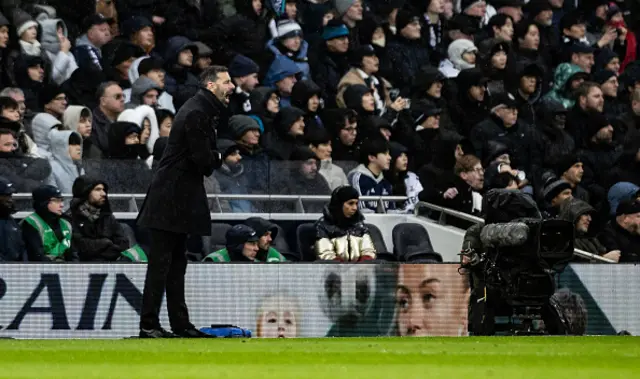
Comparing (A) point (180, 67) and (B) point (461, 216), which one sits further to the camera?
(A) point (180, 67)

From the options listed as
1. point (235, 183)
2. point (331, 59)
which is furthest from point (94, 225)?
point (331, 59)

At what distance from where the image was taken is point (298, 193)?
54.5ft

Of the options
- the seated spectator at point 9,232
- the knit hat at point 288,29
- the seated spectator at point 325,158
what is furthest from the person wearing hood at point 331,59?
the seated spectator at point 9,232

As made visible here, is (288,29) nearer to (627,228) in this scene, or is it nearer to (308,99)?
(308,99)

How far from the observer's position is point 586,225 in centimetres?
1745

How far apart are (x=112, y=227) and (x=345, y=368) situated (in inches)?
247

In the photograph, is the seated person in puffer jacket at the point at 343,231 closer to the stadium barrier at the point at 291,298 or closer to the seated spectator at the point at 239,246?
the seated spectator at the point at 239,246

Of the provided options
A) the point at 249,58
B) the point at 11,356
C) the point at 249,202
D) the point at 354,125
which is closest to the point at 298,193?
the point at 249,202

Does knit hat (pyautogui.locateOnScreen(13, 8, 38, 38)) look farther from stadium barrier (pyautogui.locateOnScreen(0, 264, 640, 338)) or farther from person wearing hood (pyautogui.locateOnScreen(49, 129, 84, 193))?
stadium barrier (pyautogui.locateOnScreen(0, 264, 640, 338))

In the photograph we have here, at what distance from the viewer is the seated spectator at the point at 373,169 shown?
1767 centimetres

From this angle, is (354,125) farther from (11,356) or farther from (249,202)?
(11,356)

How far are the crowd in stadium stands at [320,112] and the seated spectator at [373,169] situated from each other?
21 mm

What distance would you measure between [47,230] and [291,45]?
5.86m

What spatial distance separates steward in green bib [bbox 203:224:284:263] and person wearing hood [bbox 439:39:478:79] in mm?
7342
